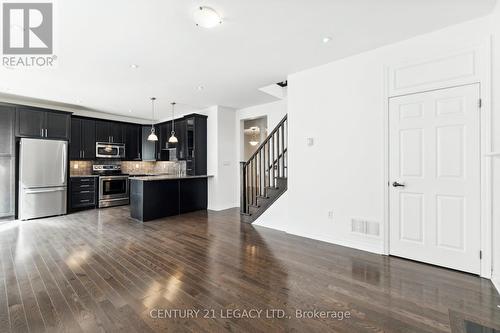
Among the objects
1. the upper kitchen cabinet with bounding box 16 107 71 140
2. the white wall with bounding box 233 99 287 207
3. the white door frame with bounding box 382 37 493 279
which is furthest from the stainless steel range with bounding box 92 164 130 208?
the white door frame with bounding box 382 37 493 279

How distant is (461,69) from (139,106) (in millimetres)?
6783

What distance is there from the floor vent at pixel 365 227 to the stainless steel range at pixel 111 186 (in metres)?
6.68

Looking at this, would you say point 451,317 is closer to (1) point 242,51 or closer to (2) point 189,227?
(1) point 242,51

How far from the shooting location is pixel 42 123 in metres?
5.66

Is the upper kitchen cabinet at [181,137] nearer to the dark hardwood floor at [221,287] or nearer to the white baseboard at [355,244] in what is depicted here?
the dark hardwood floor at [221,287]

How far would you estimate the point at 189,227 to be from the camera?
4.70m

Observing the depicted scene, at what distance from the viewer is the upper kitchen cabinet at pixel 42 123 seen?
212 inches

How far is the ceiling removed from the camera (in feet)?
7.93

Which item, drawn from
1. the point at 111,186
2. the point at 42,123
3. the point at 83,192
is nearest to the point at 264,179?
the point at 111,186

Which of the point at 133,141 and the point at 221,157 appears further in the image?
the point at 133,141

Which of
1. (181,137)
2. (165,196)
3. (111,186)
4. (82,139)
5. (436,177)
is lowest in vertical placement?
(165,196)

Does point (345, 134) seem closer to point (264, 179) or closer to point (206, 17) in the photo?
point (264, 179)

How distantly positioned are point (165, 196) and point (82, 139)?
3349 mm

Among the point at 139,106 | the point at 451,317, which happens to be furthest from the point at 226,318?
the point at 139,106
